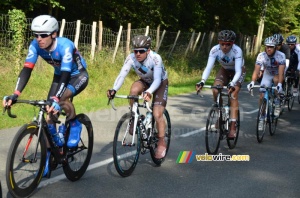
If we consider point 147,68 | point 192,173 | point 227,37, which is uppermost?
point 227,37

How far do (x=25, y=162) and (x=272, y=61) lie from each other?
621cm

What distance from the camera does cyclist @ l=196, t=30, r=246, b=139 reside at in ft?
26.0

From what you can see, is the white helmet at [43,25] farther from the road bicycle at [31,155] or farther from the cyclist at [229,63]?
the cyclist at [229,63]

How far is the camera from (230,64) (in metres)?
8.34

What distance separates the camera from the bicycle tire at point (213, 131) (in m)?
7.66

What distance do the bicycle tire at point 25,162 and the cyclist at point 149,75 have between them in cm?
148

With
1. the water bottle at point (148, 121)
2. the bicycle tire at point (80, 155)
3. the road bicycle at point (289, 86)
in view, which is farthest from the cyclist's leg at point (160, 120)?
the road bicycle at point (289, 86)

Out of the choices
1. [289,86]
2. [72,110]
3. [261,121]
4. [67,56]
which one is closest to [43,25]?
[67,56]

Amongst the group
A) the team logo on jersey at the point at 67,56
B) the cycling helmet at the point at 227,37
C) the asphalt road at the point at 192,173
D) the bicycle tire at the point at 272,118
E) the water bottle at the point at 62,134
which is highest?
the cycling helmet at the point at 227,37

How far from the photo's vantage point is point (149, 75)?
6863mm

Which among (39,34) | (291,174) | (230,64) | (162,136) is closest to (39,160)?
(39,34)

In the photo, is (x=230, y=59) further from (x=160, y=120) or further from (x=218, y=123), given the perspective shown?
(x=160, y=120)

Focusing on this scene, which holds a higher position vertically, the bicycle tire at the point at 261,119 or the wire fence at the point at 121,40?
the wire fence at the point at 121,40

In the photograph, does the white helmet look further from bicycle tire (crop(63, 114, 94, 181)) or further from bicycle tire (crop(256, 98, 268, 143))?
bicycle tire (crop(256, 98, 268, 143))
